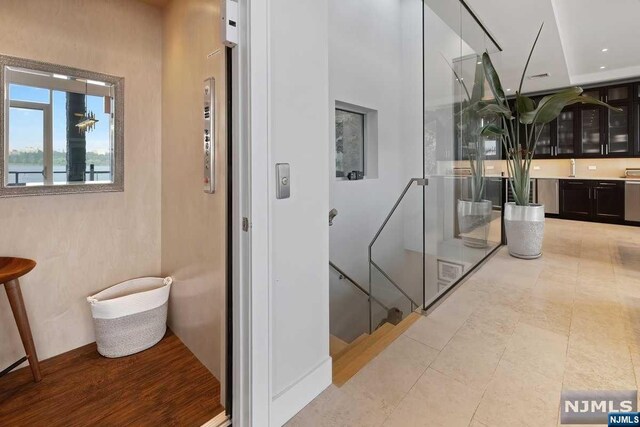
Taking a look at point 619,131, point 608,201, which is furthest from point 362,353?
point 619,131

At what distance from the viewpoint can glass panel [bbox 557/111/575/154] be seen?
6973 millimetres

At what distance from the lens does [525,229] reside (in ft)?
12.5

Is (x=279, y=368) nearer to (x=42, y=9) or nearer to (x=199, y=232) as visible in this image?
(x=199, y=232)

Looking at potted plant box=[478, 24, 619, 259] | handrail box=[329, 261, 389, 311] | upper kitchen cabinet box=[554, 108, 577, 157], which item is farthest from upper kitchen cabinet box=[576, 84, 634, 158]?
handrail box=[329, 261, 389, 311]

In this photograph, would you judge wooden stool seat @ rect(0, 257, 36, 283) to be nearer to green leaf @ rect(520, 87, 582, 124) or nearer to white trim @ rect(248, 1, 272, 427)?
white trim @ rect(248, 1, 272, 427)

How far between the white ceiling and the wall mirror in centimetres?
362

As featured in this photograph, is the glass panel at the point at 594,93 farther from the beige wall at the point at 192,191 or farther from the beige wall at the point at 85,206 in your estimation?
the beige wall at the point at 85,206

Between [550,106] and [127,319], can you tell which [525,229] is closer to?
[550,106]

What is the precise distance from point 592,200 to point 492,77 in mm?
4711

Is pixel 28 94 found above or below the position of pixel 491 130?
below

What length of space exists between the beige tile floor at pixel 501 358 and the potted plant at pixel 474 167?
0.61m

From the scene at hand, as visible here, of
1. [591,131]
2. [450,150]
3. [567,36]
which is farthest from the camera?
[591,131]

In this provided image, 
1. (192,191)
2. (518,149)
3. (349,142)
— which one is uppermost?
(349,142)

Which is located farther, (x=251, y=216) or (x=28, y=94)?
(x=28, y=94)
